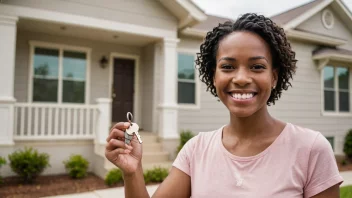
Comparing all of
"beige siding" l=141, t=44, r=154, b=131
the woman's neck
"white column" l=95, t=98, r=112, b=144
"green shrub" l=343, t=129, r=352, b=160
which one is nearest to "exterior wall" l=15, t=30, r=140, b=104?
"beige siding" l=141, t=44, r=154, b=131

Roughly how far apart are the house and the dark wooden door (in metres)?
0.03

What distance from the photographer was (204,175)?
1.26 metres

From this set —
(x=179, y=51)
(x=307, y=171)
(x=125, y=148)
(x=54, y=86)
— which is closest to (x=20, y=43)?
(x=54, y=86)

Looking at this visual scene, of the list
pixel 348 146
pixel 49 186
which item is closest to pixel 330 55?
pixel 348 146

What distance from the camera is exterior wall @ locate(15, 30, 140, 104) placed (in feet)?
24.1

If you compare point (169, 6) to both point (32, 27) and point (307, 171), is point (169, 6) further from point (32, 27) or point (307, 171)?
point (307, 171)

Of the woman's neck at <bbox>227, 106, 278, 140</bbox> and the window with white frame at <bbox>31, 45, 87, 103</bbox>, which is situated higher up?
the window with white frame at <bbox>31, 45, 87, 103</bbox>

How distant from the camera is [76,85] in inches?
314

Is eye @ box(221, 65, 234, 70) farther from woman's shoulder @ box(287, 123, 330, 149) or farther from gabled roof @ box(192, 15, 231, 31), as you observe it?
gabled roof @ box(192, 15, 231, 31)

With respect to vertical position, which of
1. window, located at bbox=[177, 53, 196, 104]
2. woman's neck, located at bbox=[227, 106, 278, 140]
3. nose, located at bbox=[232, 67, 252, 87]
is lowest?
woman's neck, located at bbox=[227, 106, 278, 140]

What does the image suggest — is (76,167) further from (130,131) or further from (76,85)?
(130,131)

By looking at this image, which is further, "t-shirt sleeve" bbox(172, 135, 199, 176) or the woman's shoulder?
"t-shirt sleeve" bbox(172, 135, 199, 176)

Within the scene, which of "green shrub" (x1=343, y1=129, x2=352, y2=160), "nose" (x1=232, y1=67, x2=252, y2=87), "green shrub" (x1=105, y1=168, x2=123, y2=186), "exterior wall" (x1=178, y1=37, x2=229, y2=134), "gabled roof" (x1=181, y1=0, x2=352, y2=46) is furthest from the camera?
Answer: "green shrub" (x1=343, y1=129, x2=352, y2=160)

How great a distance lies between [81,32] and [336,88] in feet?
30.5
